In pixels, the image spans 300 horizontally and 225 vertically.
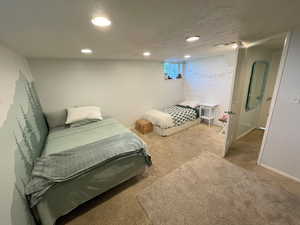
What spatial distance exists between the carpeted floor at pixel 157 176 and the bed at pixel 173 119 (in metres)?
0.19

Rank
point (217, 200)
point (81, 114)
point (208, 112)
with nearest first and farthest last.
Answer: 1. point (217, 200)
2. point (81, 114)
3. point (208, 112)

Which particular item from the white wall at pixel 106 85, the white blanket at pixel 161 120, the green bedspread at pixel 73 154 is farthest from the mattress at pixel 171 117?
the green bedspread at pixel 73 154

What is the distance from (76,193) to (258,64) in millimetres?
4125

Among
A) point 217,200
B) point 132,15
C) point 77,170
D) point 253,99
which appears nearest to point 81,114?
point 77,170

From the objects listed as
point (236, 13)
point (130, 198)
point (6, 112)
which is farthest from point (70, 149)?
point (236, 13)

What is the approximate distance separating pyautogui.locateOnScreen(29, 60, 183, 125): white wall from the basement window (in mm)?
182

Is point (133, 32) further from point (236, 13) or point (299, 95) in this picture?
point (299, 95)

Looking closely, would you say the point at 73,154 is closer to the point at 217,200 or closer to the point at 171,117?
the point at 217,200

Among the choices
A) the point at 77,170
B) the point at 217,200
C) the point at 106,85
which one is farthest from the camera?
the point at 106,85

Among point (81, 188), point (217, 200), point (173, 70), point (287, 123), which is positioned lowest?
point (217, 200)

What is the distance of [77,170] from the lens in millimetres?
1416

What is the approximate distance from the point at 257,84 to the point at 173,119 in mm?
2187

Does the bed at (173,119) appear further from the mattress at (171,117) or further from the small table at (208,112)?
the small table at (208,112)

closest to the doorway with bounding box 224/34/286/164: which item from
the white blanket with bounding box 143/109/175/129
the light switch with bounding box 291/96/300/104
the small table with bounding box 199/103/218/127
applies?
the light switch with bounding box 291/96/300/104
